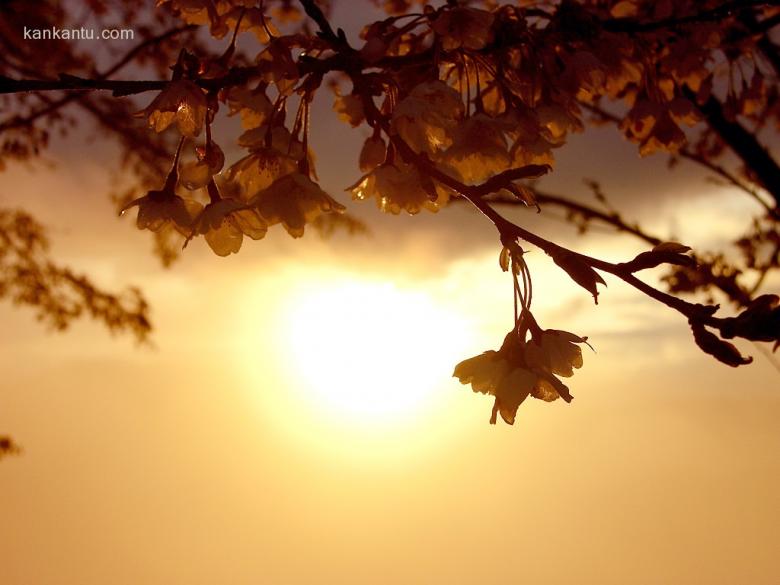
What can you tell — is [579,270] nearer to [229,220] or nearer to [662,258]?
[662,258]

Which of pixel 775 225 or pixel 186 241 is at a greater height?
pixel 775 225

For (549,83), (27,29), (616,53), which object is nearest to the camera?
(549,83)

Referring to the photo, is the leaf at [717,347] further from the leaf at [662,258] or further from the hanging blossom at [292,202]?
the hanging blossom at [292,202]

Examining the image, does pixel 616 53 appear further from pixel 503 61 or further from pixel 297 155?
pixel 297 155

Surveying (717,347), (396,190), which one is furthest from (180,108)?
(717,347)

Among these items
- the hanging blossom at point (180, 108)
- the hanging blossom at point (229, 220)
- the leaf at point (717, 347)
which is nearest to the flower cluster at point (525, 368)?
the leaf at point (717, 347)

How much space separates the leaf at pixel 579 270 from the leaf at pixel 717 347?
12cm

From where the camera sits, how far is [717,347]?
76 cm

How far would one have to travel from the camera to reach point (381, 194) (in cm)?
124

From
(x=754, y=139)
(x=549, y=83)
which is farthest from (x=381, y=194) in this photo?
(x=754, y=139)

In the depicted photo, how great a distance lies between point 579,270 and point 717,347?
17 centimetres

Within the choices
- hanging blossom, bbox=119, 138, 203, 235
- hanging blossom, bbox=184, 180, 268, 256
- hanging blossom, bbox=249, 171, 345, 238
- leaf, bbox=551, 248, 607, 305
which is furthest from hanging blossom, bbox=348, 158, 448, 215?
leaf, bbox=551, 248, 607, 305

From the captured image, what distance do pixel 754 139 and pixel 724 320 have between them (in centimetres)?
250

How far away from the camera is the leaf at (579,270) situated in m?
0.75
